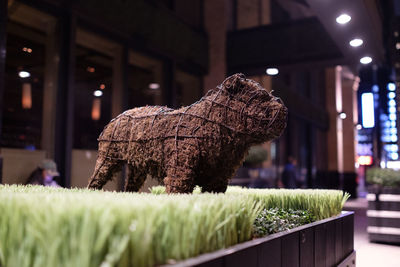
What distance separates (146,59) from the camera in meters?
5.85

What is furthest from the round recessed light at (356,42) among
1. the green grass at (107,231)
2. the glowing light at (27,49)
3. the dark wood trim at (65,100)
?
the green grass at (107,231)

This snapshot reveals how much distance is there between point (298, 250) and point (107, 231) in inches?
53.1

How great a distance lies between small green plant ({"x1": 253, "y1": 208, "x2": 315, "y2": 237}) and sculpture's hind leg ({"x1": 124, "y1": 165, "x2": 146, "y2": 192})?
0.85 m

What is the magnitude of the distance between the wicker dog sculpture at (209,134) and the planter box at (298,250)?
0.54 meters

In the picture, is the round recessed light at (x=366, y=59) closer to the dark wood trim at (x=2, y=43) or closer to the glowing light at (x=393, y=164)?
the glowing light at (x=393, y=164)

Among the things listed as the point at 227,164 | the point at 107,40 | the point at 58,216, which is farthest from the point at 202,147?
the point at 107,40

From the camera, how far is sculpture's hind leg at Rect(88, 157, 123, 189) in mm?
2561

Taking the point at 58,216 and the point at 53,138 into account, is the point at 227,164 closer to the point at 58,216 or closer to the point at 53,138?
the point at 58,216

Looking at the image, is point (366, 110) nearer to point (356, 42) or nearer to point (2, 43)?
point (356, 42)

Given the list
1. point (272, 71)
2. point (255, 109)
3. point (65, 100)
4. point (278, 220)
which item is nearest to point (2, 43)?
point (65, 100)

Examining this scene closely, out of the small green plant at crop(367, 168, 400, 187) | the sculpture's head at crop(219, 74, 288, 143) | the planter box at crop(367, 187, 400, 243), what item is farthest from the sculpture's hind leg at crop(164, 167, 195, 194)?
the small green plant at crop(367, 168, 400, 187)

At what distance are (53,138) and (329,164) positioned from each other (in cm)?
1182

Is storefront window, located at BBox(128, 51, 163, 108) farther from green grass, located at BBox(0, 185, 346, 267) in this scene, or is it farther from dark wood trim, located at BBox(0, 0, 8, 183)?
green grass, located at BBox(0, 185, 346, 267)

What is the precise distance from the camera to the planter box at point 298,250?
4.55 ft
